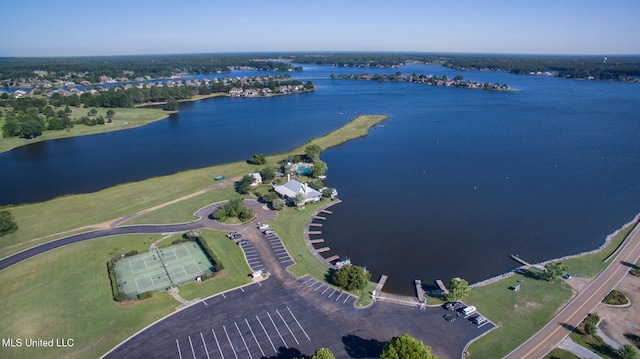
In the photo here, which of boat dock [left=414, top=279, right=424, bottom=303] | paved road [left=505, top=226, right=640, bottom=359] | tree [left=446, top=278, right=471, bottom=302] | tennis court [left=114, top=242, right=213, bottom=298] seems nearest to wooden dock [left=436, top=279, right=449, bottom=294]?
tree [left=446, top=278, right=471, bottom=302]

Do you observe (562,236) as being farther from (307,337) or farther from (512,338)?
(307,337)

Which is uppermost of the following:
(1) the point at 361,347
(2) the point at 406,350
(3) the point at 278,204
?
(3) the point at 278,204

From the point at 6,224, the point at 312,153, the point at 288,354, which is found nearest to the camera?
the point at 288,354

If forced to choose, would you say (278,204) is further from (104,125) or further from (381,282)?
(104,125)


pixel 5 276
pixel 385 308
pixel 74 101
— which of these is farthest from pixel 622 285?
pixel 74 101

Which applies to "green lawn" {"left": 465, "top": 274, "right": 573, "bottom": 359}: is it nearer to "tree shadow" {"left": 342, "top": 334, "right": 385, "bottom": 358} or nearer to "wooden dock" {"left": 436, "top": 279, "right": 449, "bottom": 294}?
"wooden dock" {"left": 436, "top": 279, "right": 449, "bottom": 294}

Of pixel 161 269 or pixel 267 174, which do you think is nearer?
pixel 161 269

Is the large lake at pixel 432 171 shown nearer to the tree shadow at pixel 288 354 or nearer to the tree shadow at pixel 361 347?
the tree shadow at pixel 361 347

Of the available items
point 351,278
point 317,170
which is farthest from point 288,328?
point 317,170
